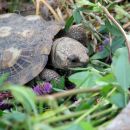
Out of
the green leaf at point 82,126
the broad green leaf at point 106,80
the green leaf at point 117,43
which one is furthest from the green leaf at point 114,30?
the green leaf at point 82,126

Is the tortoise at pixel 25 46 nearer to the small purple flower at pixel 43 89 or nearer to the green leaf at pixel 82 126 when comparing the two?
the small purple flower at pixel 43 89

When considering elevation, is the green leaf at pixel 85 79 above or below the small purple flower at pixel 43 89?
above

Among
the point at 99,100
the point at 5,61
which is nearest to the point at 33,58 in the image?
the point at 5,61

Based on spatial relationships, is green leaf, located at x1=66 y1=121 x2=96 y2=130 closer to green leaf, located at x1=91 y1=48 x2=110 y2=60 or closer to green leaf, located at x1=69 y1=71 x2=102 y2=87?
green leaf, located at x1=69 y1=71 x2=102 y2=87

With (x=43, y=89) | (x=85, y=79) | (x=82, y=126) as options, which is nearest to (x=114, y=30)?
(x=43, y=89)

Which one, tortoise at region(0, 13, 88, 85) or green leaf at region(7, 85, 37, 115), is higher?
green leaf at region(7, 85, 37, 115)

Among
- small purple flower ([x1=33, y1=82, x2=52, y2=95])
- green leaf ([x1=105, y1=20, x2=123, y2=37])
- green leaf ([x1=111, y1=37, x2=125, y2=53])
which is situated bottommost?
small purple flower ([x1=33, y1=82, x2=52, y2=95])

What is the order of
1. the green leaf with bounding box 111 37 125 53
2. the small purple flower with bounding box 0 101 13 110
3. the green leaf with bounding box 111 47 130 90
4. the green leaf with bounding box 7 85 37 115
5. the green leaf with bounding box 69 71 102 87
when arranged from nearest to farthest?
1. the green leaf with bounding box 7 85 37 115
2. the green leaf with bounding box 111 47 130 90
3. the green leaf with bounding box 69 71 102 87
4. the small purple flower with bounding box 0 101 13 110
5. the green leaf with bounding box 111 37 125 53

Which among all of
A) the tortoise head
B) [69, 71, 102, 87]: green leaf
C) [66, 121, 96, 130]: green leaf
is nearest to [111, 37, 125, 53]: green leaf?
the tortoise head

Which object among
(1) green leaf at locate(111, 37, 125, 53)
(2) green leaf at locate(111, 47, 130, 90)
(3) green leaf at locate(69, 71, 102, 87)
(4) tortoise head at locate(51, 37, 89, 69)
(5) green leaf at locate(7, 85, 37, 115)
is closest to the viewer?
(5) green leaf at locate(7, 85, 37, 115)

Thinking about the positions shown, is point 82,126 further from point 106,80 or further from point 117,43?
point 117,43
